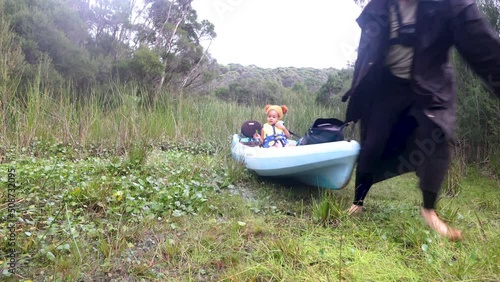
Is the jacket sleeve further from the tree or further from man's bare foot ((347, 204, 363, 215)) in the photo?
the tree

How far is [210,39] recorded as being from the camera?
16578 millimetres

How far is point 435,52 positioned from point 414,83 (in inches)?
8.7

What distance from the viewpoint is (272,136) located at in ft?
13.7

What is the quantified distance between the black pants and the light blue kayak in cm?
14

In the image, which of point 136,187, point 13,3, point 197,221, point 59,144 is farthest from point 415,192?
point 13,3

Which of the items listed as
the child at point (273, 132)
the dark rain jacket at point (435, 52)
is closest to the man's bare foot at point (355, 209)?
the dark rain jacket at point (435, 52)

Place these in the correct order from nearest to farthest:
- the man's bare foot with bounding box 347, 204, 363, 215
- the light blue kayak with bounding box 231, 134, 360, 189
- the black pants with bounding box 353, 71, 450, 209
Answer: the black pants with bounding box 353, 71, 450, 209 → the man's bare foot with bounding box 347, 204, 363, 215 → the light blue kayak with bounding box 231, 134, 360, 189

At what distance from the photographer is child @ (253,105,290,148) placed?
13.6ft

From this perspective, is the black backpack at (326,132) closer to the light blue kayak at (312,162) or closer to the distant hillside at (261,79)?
the light blue kayak at (312,162)

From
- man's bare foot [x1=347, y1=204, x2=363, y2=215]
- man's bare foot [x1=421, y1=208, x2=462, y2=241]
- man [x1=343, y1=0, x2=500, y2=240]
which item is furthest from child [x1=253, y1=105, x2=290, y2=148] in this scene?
man's bare foot [x1=421, y1=208, x2=462, y2=241]

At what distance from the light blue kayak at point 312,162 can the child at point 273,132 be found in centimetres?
72

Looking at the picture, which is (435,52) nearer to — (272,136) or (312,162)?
(312,162)

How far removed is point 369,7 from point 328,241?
5.57 ft

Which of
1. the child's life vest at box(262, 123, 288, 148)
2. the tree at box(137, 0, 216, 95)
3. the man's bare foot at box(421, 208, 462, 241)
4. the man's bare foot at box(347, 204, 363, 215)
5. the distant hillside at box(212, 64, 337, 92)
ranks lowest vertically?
the man's bare foot at box(347, 204, 363, 215)
